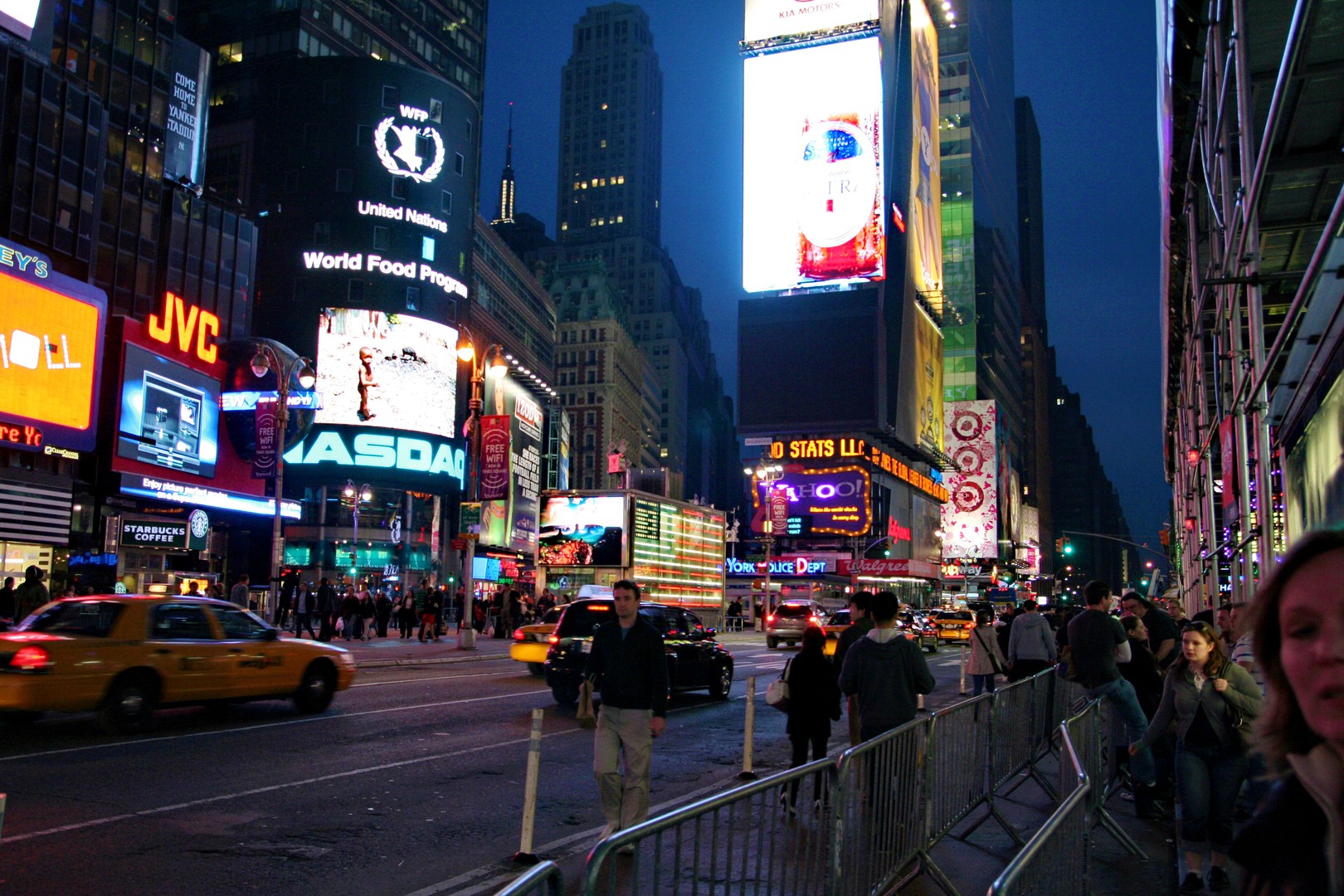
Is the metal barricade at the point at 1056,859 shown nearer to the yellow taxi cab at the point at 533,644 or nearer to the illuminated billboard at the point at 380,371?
the yellow taxi cab at the point at 533,644

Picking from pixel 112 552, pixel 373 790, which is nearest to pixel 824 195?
pixel 112 552

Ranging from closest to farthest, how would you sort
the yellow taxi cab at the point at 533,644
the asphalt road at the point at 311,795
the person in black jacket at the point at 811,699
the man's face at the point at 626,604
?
the asphalt road at the point at 311,795, the man's face at the point at 626,604, the person in black jacket at the point at 811,699, the yellow taxi cab at the point at 533,644

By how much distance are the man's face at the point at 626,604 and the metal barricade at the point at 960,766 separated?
2.35 m

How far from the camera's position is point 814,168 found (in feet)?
307

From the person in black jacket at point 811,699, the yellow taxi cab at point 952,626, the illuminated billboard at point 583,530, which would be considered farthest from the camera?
the yellow taxi cab at point 952,626

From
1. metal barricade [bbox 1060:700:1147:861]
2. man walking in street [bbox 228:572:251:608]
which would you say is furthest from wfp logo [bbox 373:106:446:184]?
metal barricade [bbox 1060:700:1147:861]

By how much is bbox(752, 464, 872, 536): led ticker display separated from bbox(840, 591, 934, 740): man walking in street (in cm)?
8244

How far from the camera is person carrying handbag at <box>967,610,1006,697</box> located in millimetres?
16484

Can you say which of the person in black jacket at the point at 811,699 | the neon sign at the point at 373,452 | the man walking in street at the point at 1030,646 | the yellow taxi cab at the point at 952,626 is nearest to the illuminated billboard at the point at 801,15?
the neon sign at the point at 373,452

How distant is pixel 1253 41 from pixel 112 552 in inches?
1388

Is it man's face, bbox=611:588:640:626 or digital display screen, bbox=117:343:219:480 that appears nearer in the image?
man's face, bbox=611:588:640:626

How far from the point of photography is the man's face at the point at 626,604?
27.0 ft

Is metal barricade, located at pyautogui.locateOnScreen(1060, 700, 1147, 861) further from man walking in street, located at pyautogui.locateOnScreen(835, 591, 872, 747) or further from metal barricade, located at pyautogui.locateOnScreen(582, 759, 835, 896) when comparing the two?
metal barricade, located at pyautogui.locateOnScreen(582, 759, 835, 896)

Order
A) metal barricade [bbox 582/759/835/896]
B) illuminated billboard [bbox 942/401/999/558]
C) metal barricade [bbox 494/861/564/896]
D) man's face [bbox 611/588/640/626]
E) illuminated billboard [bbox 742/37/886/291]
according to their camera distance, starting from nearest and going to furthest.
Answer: metal barricade [bbox 494/861/564/896] < metal barricade [bbox 582/759/835/896] < man's face [bbox 611/588/640/626] < illuminated billboard [bbox 742/37/886/291] < illuminated billboard [bbox 942/401/999/558]
